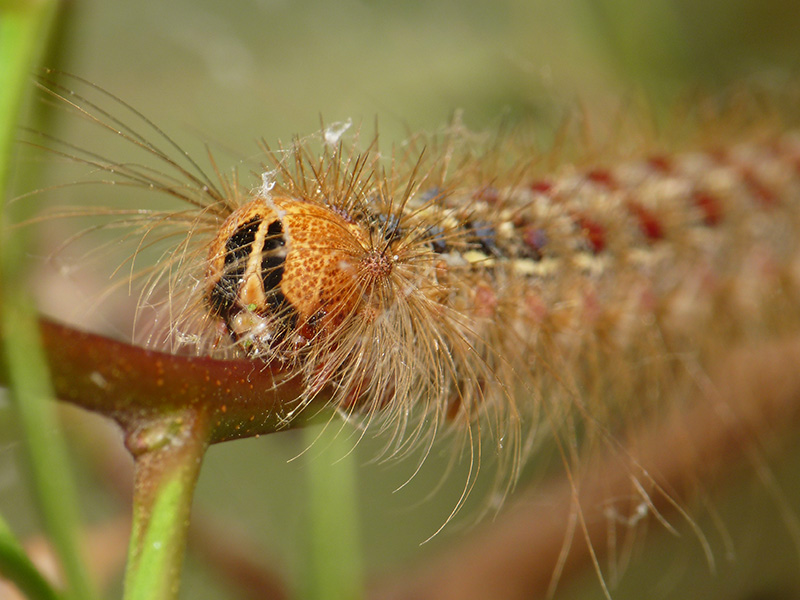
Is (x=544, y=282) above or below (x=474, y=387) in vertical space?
above

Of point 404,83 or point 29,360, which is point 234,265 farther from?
point 404,83

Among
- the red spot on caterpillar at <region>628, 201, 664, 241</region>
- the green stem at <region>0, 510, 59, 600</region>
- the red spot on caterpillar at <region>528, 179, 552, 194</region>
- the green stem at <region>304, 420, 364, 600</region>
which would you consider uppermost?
the red spot on caterpillar at <region>528, 179, 552, 194</region>

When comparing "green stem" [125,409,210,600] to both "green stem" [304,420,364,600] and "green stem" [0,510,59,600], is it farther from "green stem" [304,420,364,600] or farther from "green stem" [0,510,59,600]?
"green stem" [304,420,364,600]

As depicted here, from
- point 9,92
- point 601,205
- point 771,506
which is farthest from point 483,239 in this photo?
point 771,506

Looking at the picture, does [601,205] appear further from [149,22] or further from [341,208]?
[149,22]

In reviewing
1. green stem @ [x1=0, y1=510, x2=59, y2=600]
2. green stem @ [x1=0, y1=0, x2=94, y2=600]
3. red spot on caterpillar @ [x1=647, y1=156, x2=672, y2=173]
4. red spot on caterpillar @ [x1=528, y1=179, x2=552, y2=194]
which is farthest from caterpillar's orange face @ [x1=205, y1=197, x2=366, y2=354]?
red spot on caterpillar @ [x1=647, y1=156, x2=672, y2=173]

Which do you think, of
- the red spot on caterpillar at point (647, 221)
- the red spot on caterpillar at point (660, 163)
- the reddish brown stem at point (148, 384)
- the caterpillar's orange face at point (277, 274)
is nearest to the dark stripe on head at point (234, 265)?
the caterpillar's orange face at point (277, 274)
